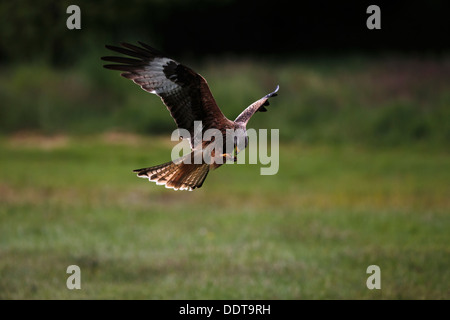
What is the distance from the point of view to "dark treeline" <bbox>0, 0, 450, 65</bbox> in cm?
2383

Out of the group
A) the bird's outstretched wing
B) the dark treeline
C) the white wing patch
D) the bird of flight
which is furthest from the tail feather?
the dark treeline

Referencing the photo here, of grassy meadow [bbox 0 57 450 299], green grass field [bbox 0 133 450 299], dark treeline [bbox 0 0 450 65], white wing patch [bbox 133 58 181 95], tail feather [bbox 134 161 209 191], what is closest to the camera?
tail feather [bbox 134 161 209 191]

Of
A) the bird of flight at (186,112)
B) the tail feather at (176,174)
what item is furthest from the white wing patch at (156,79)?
the tail feather at (176,174)

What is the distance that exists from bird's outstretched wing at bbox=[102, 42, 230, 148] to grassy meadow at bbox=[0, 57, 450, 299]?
3.72 metres

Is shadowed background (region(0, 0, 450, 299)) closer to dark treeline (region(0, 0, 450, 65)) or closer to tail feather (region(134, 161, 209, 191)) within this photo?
dark treeline (region(0, 0, 450, 65))

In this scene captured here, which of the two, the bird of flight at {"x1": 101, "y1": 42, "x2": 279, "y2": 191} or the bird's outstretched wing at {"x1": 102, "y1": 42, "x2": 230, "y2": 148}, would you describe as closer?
the bird of flight at {"x1": 101, "y1": 42, "x2": 279, "y2": 191}

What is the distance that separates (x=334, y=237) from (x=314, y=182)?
4.96 meters

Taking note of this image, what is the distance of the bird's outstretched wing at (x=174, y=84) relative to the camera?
4.68 meters

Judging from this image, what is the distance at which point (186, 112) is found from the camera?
4.87m

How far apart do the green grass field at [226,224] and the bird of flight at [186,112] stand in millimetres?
3699

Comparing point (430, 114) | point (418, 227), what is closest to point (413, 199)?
point (418, 227)

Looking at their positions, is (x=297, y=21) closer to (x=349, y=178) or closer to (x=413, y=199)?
(x=349, y=178)

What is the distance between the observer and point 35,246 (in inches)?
409

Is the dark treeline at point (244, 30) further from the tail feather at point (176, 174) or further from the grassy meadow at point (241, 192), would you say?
the tail feather at point (176, 174)
